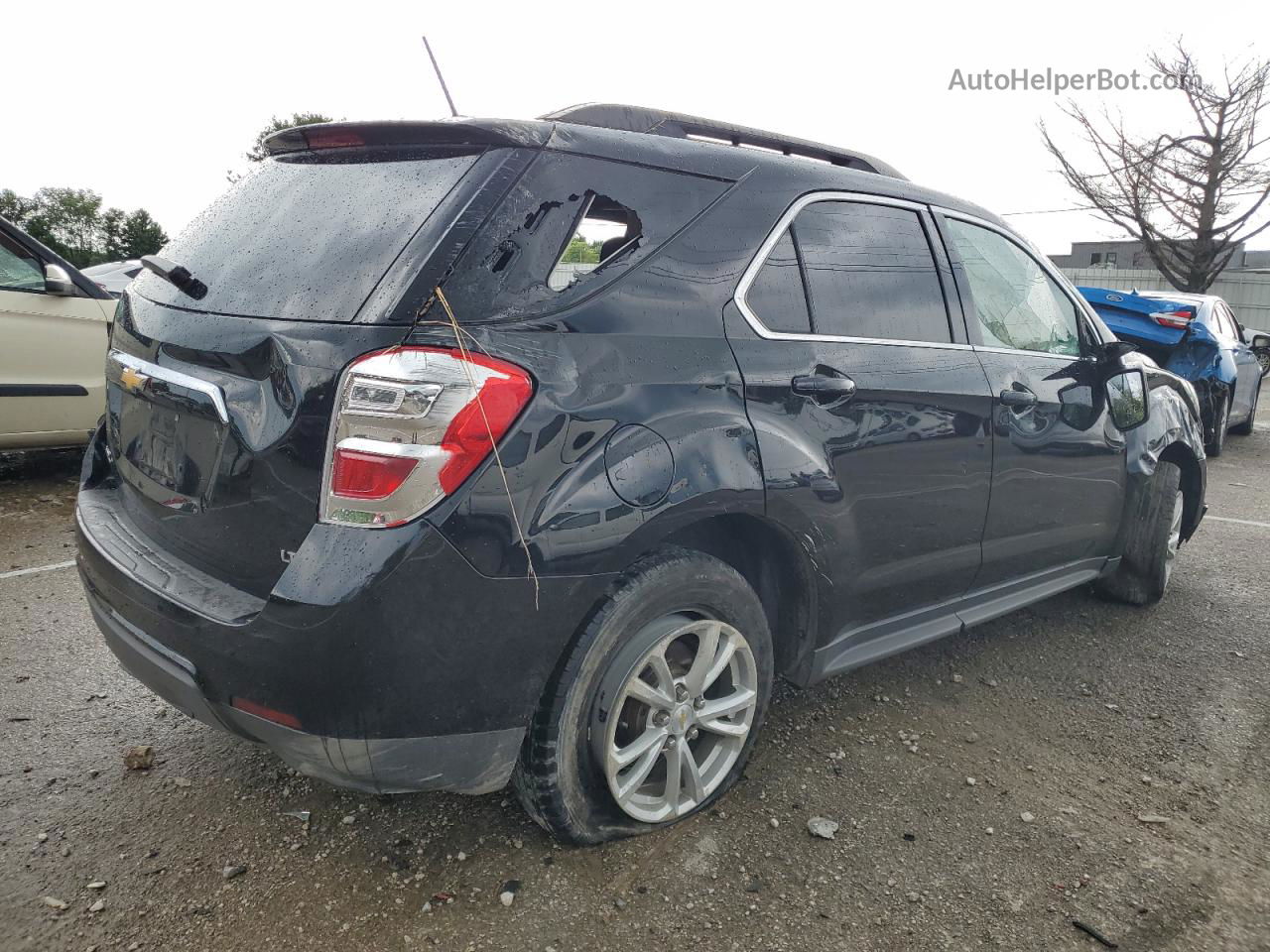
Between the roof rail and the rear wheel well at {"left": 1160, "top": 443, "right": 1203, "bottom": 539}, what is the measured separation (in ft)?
7.11

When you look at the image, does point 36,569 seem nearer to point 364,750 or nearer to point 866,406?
point 364,750

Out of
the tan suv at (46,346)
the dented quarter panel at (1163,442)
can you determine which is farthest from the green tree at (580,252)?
the tan suv at (46,346)

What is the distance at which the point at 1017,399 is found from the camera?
10.3 feet

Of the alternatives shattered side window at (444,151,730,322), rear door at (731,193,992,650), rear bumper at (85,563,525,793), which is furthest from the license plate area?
rear door at (731,193,992,650)

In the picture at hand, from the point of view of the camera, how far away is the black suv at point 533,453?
6.09ft

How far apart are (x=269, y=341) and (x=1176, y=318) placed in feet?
30.2

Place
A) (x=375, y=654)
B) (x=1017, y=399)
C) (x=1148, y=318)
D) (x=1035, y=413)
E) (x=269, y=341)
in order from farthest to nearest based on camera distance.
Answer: (x=1148, y=318) → (x=1035, y=413) → (x=1017, y=399) → (x=269, y=341) → (x=375, y=654)

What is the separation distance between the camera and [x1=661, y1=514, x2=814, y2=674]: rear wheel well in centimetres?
245

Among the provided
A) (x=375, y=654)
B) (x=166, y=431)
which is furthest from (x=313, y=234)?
(x=375, y=654)

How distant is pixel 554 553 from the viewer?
6.43 feet

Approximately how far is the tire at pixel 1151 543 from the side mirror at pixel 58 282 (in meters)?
5.82

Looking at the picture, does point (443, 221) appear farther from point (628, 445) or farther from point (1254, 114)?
point (1254, 114)

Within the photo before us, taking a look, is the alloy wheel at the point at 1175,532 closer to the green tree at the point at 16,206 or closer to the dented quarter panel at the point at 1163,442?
the dented quarter panel at the point at 1163,442

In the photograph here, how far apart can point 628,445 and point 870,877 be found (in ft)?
4.08
